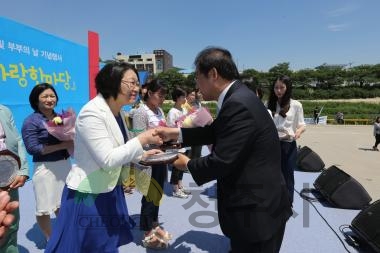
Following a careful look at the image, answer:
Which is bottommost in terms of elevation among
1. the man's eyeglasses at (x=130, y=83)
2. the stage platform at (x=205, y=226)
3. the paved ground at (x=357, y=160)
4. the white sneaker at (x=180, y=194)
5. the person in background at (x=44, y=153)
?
the paved ground at (x=357, y=160)

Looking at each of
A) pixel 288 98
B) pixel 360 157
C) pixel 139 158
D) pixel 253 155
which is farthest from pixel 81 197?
pixel 360 157

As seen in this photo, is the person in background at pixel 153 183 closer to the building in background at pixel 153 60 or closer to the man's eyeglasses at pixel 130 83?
the man's eyeglasses at pixel 130 83

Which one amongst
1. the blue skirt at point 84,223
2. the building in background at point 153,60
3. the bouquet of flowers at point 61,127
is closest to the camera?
the blue skirt at point 84,223

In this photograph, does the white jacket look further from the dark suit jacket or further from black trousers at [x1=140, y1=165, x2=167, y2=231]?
black trousers at [x1=140, y1=165, x2=167, y2=231]

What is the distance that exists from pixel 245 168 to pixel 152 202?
1.80m

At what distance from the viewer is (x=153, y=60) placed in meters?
85.2

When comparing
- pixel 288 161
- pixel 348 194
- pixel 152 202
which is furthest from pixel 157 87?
pixel 348 194

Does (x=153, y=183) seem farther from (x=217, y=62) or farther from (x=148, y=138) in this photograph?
(x=217, y=62)

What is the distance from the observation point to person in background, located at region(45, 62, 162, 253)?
5.32 feet

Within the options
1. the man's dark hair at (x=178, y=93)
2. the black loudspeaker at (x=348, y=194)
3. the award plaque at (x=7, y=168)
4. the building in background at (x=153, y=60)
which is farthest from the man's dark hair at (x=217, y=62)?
the building in background at (x=153, y=60)

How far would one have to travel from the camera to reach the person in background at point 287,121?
3.96 meters

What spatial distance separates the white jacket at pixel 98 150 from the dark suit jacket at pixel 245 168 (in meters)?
0.41

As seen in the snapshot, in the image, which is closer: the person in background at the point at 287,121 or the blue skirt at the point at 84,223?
the blue skirt at the point at 84,223

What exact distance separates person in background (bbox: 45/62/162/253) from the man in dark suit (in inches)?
16.5
